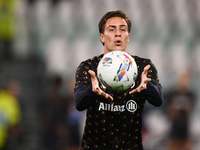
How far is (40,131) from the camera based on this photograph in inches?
415

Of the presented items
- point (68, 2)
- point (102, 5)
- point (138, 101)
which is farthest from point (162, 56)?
point (138, 101)

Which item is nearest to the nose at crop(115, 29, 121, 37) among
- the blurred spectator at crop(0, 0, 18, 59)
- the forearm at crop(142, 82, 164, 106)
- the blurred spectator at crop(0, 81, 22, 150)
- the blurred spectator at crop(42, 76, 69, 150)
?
the forearm at crop(142, 82, 164, 106)

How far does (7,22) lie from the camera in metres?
11.5

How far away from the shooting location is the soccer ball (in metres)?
3.61

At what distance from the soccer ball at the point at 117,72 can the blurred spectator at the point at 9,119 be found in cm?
603

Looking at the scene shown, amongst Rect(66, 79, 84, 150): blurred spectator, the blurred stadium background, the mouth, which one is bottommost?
Rect(66, 79, 84, 150): blurred spectator

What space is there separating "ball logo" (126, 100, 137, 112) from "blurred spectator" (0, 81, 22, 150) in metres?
5.71

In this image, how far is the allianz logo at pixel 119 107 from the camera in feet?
13.2

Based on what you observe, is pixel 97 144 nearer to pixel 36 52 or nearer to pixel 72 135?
pixel 72 135

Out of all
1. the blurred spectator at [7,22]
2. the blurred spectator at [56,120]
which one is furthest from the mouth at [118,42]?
the blurred spectator at [7,22]

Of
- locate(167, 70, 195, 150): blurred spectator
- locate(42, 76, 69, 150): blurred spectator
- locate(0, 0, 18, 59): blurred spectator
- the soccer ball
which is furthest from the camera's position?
locate(0, 0, 18, 59): blurred spectator

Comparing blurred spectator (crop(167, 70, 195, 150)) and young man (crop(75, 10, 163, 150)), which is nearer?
young man (crop(75, 10, 163, 150))

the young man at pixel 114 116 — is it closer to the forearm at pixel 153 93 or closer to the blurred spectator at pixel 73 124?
the forearm at pixel 153 93

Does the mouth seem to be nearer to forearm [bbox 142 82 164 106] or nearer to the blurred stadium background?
forearm [bbox 142 82 164 106]
